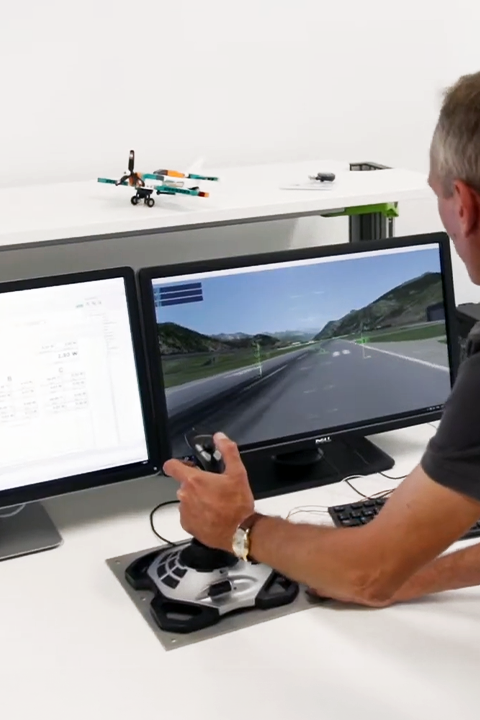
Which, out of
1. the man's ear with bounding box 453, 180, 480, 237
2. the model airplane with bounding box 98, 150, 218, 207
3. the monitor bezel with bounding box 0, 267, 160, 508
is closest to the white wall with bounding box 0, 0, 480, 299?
the model airplane with bounding box 98, 150, 218, 207

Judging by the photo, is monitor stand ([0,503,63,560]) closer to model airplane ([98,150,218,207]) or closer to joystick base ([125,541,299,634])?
joystick base ([125,541,299,634])

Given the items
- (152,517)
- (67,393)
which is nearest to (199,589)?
(152,517)

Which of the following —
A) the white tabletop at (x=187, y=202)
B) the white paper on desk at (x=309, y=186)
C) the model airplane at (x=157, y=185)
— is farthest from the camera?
the white paper on desk at (x=309, y=186)

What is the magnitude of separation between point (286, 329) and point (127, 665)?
645 mm

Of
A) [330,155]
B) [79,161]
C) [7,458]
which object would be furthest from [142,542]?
[330,155]

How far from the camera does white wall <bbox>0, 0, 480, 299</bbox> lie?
1594mm

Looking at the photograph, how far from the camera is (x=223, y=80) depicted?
5.72 ft

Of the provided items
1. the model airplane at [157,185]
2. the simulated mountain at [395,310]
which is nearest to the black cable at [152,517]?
the simulated mountain at [395,310]

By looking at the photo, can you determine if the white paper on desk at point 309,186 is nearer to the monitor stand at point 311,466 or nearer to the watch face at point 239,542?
the monitor stand at point 311,466

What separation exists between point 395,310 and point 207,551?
23.9 inches

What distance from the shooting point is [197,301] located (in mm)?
1475

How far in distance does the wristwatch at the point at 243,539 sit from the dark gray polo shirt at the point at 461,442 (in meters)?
0.27

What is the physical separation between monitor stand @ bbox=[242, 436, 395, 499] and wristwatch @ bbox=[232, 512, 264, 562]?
0.35 m

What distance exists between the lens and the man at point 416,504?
0.97 meters
